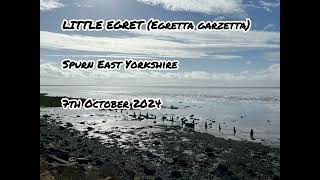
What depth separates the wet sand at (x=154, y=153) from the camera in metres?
8.68

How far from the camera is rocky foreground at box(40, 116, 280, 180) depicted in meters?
8.62

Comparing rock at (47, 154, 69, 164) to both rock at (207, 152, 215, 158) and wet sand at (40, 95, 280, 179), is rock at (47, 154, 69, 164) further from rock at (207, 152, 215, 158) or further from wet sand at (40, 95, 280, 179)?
rock at (207, 152, 215, 158)

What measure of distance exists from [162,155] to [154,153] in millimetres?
212

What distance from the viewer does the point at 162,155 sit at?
9328 mm

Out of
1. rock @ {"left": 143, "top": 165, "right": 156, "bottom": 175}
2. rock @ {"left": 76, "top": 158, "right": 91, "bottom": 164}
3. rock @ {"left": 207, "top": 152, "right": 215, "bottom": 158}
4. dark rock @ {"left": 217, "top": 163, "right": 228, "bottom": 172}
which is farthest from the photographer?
rock @ {"left": 207, "top": 152, "right": 215, "bottom": 158}

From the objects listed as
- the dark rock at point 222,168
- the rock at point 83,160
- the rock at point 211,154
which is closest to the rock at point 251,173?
the dark rock at point 222,168

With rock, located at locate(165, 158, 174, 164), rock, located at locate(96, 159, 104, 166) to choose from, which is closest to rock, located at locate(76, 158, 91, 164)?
rock, located at locate(96, 159, 104, 166)

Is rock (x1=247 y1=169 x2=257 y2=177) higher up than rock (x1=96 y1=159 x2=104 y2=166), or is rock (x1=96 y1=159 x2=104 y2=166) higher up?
rock (x1=96 y1=159 x2=104 y2=166)

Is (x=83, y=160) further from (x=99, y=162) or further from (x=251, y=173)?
→ (x=251, y=173)

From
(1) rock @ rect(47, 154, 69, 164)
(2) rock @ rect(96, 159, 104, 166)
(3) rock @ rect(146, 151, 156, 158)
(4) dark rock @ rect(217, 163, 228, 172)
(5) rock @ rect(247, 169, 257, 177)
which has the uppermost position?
(1) rock @ rect(47, 154, 69, 164)
